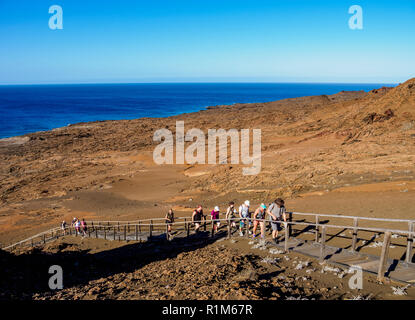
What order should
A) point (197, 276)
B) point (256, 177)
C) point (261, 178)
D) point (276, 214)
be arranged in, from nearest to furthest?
point (197, 276), point (276, 214), point (261, 178), point (256, 177)

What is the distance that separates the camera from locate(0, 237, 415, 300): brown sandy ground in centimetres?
607

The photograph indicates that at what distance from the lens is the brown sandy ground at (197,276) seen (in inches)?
239

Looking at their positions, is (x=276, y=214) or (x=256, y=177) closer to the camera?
(x=276, y=214)

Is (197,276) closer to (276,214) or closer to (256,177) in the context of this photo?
(276,214)

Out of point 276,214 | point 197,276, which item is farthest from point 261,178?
point 197,276

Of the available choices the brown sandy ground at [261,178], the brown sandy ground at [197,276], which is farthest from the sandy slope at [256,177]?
the brown sandy ground at [197,276]

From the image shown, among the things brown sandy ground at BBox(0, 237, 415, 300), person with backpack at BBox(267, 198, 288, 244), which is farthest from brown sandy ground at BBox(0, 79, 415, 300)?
brown sandy ground at BBox(0, 237, 415, 300)

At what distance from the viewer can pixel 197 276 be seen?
7.45 metres

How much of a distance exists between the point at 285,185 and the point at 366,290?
43.1ft

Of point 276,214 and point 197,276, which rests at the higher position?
point 276,214

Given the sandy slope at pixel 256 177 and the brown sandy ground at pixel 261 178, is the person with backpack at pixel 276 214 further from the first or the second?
the sandy slope at pixel 256 177

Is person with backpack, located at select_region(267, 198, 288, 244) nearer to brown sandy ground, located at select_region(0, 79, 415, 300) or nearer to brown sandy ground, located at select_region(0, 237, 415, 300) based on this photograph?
brown sandy ground, located at select_region(0, 237, 415, 300)
